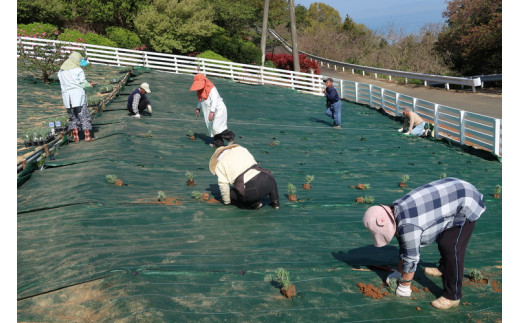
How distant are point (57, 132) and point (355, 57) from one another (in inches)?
1623

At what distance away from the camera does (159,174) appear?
745 cm

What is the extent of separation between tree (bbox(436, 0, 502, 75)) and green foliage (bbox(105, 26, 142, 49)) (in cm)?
2332

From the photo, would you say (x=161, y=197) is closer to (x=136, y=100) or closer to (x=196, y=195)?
(x=196, y=195)

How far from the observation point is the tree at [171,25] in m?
29.0

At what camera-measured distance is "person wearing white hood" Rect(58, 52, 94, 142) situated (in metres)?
8.56

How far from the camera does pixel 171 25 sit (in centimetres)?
2934

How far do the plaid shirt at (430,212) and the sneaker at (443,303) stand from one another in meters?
0.36

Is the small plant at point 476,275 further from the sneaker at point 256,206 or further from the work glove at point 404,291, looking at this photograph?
the sneaker at point 256,206

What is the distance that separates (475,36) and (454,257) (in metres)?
30.4

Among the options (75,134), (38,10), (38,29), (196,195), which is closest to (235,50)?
(38,29)

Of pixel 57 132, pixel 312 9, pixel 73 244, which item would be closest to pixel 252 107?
pixel 57 132

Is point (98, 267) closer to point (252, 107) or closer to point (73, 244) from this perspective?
point (73, 244)

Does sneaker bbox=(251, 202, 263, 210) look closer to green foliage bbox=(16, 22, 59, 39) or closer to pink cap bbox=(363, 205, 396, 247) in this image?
pink cap bbox=(363, 205, 396, 247)

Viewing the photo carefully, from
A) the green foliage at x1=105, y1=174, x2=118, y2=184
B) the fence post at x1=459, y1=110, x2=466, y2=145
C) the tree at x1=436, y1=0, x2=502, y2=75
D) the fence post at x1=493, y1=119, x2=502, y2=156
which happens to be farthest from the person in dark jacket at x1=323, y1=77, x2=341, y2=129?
the tree at x1=436, y1=0, x2=502, y2=75
